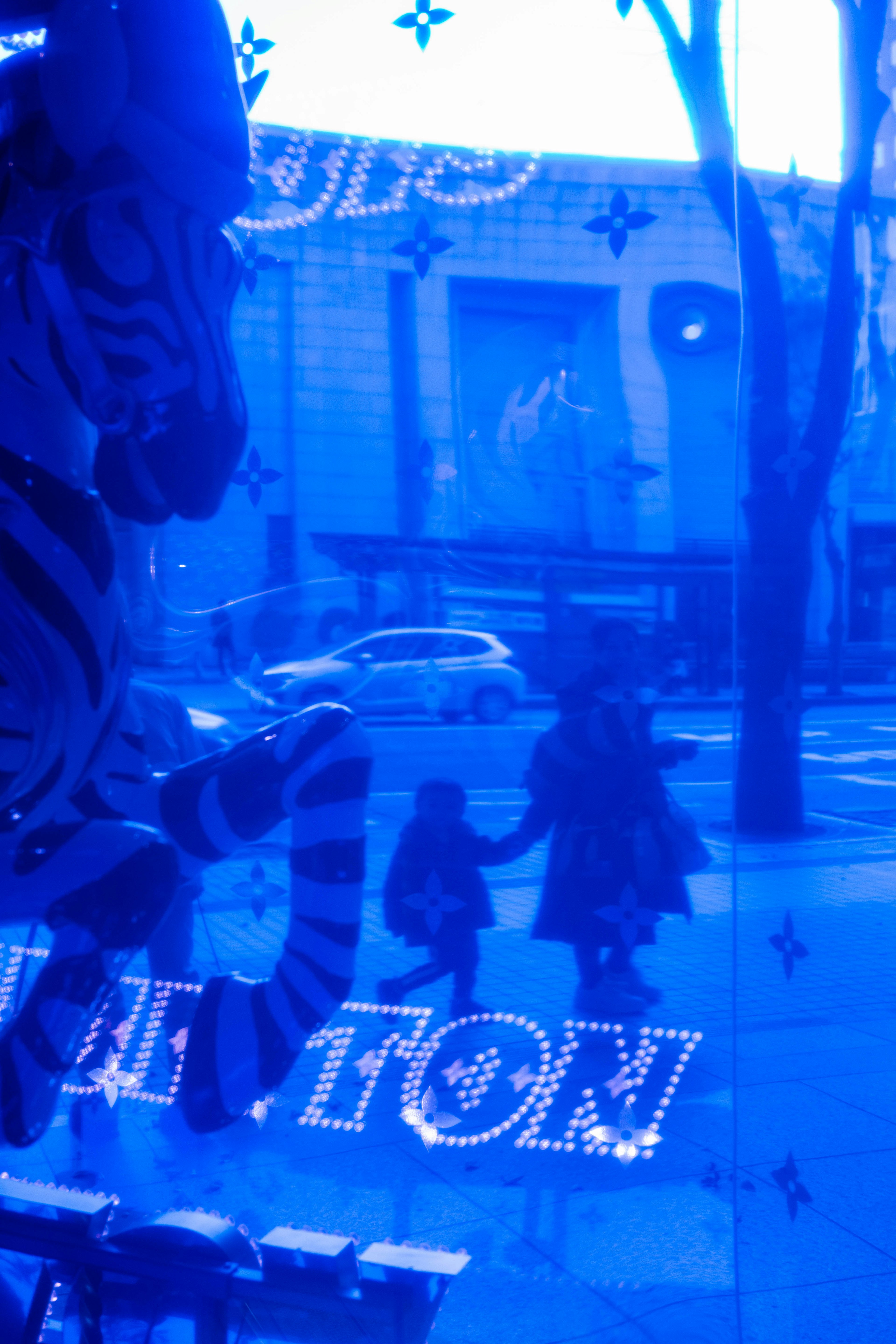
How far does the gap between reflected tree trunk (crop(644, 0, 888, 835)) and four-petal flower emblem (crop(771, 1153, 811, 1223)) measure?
40cm

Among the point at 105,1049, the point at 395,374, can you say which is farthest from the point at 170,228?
the point at 105,1049

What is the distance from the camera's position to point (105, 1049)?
152 cm

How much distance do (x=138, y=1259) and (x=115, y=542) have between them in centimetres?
94

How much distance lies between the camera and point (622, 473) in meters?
1.38

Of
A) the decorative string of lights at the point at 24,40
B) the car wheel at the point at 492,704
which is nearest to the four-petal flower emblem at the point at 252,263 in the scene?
the decorative string of lights at the point at 24,40

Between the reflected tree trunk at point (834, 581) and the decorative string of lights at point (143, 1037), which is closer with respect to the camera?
the reflected tree trunk at point (834, 581)

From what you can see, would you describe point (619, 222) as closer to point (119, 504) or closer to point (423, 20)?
point (423, 20)

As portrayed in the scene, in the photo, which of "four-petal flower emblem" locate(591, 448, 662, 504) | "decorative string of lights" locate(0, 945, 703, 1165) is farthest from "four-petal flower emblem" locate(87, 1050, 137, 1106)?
"four-petal flower emblem" locate(591, 448, 662, 504)

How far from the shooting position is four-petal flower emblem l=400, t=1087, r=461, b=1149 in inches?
55.9

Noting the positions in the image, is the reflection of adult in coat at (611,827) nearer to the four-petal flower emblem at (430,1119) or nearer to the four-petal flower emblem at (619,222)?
the four-petal flower emblem at (430,1119)

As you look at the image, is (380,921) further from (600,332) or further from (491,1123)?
(600,332)

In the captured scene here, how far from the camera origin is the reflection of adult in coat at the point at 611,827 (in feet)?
4.47

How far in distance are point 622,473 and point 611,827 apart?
439 mm

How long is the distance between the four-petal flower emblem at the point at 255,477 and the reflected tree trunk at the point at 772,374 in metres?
0.61
